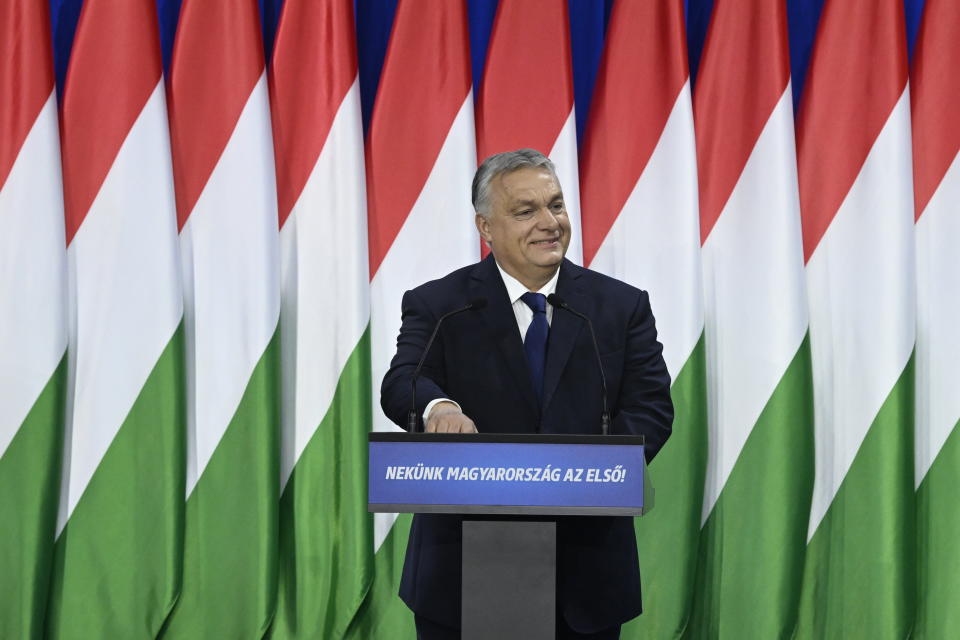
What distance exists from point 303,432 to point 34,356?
0.83m

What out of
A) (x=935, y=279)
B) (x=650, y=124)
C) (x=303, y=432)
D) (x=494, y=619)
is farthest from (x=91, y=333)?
(x=935, y=279)

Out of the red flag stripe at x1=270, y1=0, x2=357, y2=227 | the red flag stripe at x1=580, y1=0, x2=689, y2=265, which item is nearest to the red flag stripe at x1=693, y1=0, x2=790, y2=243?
the red flag stripe at x1=580, y1=0, x2=689, y2=265

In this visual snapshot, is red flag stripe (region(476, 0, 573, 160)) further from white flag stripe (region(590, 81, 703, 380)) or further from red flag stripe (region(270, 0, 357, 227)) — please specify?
red flag stripe (region(270, 0, 357, 227))

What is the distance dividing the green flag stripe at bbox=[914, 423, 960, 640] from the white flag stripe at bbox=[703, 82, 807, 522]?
57cm

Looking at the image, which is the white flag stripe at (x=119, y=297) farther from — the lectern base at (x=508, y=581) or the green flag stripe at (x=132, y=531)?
the lectern base at (x=508, y=581)

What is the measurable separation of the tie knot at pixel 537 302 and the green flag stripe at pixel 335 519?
1332 mm

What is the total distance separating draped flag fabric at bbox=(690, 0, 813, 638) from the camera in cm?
316

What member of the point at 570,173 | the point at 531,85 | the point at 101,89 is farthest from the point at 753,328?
the point at 101,89

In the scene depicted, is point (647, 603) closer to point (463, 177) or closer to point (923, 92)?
point (463, 177)

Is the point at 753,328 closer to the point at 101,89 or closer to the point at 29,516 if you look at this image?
the point at 101,89

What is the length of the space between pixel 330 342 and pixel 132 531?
2.68 ft

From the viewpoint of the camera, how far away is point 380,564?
3.25 metres

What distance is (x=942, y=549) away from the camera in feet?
10.3

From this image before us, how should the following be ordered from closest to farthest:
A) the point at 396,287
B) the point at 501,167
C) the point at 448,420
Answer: the point at 448,420 → the point at 501,167 → the point at 396,287
